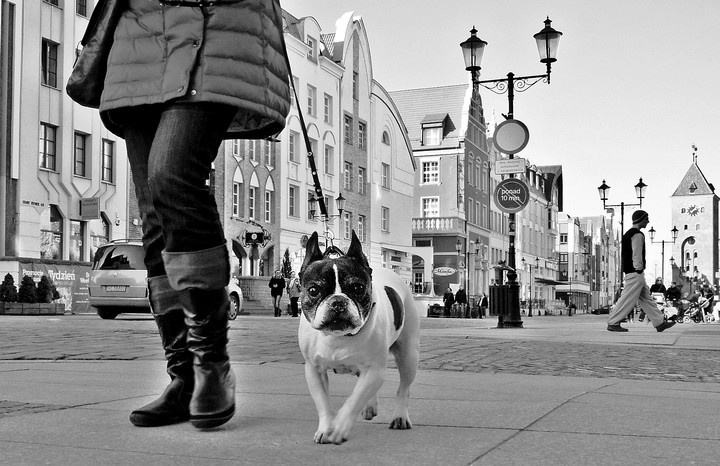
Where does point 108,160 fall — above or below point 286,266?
above

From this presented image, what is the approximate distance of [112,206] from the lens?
1299 inches

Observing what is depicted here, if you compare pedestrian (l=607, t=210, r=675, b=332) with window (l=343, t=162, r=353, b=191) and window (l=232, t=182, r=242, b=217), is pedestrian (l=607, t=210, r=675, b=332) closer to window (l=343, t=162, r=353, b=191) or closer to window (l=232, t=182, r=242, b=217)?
window (l=232, t=182, r=242, b=217)

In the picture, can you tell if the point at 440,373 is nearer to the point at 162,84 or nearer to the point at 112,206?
the point at 162,84

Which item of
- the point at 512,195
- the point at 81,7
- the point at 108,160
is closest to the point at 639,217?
the point at 512,195

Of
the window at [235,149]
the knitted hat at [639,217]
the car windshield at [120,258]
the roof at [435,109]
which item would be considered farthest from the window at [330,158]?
the knitted hat at [639,217]

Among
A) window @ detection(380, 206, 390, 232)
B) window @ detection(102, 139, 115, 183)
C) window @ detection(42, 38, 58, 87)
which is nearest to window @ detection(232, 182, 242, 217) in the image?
window @ detection(102, 139, 115, 183)

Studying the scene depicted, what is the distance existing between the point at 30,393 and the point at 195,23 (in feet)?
7.03

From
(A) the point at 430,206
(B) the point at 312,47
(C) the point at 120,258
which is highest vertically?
(B) the point at 312,47

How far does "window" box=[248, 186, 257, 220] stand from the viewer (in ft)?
138

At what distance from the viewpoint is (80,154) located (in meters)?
32.3

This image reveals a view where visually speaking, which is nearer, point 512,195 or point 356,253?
point 356,253

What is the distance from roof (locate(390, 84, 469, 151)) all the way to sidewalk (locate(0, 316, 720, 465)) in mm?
66178

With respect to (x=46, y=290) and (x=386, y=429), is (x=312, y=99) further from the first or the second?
(x=386, y=429)

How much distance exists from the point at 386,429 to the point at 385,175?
54082 mm
